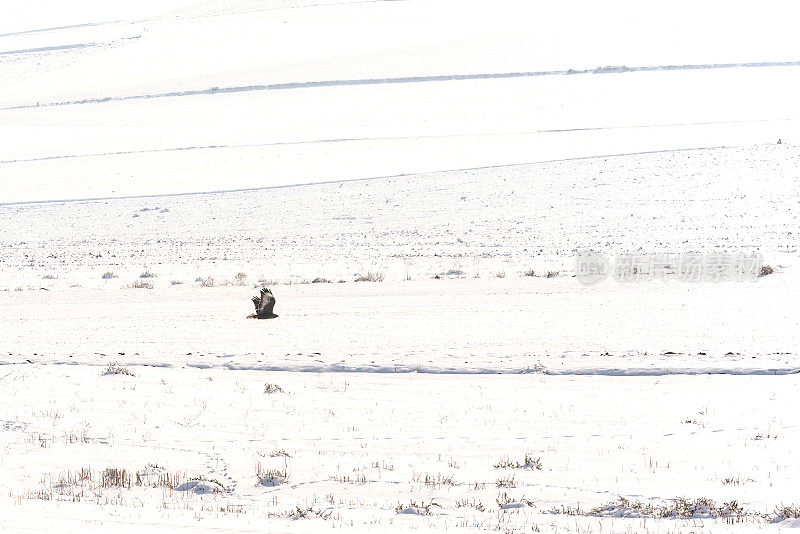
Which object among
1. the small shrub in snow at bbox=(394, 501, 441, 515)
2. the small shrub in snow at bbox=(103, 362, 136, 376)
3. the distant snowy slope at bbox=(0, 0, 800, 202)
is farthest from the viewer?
the distant snowy slope at bbox=(0, 0, 800, 202)

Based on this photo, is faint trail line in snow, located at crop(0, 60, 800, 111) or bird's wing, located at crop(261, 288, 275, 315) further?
faint trail line in snow, located at crop(0, 60, 800, 111)

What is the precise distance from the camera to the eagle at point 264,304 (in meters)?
15.8

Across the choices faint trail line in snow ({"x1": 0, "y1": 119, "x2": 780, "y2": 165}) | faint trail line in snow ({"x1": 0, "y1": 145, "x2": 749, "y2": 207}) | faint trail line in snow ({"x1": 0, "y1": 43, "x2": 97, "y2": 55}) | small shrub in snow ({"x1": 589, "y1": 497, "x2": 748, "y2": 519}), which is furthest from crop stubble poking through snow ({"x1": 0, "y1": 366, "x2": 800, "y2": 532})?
faint trail line in snow ({"x1": 0, "y1": 43, "x2": 97, "y2": 55})

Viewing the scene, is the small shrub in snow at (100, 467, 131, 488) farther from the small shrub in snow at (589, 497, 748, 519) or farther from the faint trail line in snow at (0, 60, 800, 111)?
the faint trail line in snow at (0, 60, 800, 111)

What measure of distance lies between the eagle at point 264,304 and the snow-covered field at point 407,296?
38 centimetres

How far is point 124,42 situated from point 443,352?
67.2 meters

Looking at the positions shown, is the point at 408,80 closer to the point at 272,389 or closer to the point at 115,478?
the point at 272,389

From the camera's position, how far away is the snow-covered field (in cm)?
739

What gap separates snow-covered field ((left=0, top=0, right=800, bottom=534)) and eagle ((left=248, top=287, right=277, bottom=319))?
0.38 meters

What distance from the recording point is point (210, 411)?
33.1ft

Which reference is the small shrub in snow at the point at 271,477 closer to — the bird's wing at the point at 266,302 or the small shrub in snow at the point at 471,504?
the small shrub in snow at the point at 471,504

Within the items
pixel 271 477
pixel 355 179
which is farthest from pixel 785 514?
pixel 355 179

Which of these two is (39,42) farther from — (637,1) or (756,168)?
(756,168)

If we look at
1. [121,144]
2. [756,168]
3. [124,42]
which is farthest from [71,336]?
[124,42]
